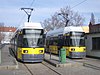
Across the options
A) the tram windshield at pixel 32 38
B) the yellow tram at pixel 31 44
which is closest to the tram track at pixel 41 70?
the yellow tram at pixel 31 44

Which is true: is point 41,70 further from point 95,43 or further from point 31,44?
point 95,43

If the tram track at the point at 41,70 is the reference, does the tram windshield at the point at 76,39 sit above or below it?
above

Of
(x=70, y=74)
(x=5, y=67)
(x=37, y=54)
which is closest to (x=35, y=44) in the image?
(x=37, y=54)

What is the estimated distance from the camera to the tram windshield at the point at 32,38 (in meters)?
24.8

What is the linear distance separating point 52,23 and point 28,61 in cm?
6147

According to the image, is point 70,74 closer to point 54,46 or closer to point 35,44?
point 35,44

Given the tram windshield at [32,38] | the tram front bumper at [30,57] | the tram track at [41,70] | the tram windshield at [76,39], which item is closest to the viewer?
the tram track at [41,70]

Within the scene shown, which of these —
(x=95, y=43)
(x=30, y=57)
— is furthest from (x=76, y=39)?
Answer: (x=30, y=57)

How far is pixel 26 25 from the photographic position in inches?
1014

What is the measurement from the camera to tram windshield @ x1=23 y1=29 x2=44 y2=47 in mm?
24766

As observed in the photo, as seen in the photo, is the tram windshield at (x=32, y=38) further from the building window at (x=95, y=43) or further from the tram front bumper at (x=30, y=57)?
the building window at (x=95, y=43)

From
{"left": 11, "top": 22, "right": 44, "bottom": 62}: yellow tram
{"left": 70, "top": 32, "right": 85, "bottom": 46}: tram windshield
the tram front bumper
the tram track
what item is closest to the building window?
{"left": 70, "top": 32, "right": 85, "bottom": 46}: tram windshield

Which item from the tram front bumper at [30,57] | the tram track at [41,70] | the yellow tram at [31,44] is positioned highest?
the yellow tram at [31,44]

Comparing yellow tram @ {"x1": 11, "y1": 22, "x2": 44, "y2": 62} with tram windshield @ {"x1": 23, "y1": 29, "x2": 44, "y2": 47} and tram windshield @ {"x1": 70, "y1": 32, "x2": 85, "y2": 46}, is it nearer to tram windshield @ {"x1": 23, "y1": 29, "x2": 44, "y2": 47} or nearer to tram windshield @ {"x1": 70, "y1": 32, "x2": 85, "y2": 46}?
tram windshield @ {"x1": 23, "y1": 29, "x2": 44, "y2": 47}
